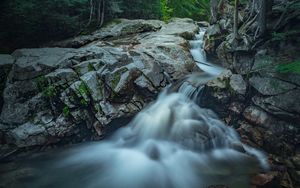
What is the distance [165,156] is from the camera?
8.80m

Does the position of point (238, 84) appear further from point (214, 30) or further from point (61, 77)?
point (61, 77)

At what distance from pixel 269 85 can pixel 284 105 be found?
2.83 feet

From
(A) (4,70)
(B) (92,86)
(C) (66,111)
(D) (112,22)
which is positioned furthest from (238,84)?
(D) (112,22)

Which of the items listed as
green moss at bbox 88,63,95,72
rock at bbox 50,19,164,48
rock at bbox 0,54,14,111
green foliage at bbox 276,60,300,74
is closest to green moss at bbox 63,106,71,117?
green moss at bbox 88,63,95,72

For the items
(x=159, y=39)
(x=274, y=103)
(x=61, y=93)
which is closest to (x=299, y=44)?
(x=274, y=103)

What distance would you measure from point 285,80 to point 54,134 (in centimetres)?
800

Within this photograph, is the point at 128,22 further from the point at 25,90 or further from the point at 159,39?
the point at 25,90

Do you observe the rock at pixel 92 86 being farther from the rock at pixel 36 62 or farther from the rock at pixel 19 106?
the rock at pixel 19 106

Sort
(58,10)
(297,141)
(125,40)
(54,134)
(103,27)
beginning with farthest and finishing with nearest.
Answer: (103,27), (125,40), (58,10), (54,134), (297,141)

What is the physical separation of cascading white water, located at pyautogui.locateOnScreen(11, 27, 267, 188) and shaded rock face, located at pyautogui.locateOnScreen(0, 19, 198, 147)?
67 cm

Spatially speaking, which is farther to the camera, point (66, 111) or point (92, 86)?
point (92, 86)

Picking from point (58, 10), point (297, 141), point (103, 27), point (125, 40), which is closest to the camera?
point (297, 141)

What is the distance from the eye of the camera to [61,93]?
9812 mm

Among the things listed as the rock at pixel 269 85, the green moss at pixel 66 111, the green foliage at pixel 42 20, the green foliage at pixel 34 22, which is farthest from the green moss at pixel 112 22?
the rock at pixel 269 85
